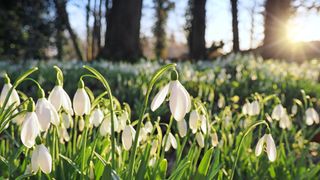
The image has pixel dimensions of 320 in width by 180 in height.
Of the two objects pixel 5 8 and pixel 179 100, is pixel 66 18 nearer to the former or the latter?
pixel 5 8

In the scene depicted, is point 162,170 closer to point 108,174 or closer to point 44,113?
point 108,174

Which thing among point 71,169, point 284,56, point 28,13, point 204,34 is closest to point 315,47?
point 284,56

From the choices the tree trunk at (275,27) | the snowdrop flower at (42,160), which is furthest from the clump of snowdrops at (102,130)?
the tree trunk at (275,27)

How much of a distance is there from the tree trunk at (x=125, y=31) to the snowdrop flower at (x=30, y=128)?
10.3 m

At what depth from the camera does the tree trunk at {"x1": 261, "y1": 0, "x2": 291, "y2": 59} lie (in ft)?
53.9

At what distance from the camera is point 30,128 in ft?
4.01

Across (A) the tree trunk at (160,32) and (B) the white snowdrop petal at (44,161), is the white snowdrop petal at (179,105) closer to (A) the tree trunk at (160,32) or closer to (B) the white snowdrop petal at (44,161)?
(B) the white snowdrop petal at (44,161)

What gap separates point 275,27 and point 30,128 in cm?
1625

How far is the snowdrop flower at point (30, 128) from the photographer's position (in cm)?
122

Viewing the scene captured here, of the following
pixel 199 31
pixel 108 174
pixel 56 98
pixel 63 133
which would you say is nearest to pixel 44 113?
pixel 56 98

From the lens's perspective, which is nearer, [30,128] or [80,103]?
[30,128]

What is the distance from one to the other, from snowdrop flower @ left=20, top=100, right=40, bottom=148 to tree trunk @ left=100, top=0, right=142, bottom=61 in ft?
33.7

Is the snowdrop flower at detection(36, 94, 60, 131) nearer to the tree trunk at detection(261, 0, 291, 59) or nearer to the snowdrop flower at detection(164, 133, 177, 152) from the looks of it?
the snowdrop flower at detection(164, 133, 177, 152)

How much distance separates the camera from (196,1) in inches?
604
